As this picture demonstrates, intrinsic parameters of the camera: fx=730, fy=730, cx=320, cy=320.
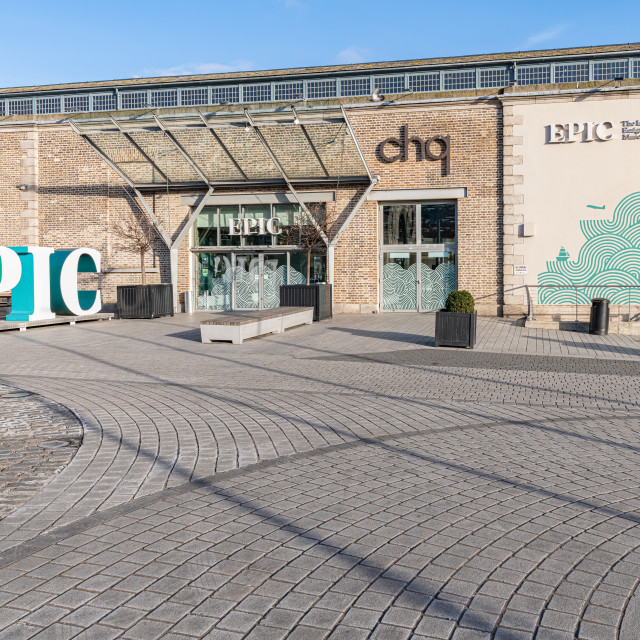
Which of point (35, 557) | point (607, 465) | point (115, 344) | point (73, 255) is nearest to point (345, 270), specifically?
point (73, 255)

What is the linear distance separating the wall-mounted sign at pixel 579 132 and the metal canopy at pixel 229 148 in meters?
5.75

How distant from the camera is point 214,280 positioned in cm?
2605

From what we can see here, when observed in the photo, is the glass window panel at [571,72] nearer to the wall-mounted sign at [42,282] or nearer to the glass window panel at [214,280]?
the glass window panel at [214,280]

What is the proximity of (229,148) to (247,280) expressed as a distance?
4.82 meters

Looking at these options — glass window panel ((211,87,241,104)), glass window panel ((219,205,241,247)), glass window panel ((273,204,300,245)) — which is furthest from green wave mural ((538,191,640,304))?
glass window panel ((211,87,241,104))

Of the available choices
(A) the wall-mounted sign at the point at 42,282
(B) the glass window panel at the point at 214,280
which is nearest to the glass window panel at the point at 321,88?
(B) the glass window panel at the point at 214,280

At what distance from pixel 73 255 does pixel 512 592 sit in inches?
749

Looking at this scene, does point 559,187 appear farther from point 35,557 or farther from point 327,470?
point 35,557

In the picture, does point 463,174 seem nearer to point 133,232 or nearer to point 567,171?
point 567,171

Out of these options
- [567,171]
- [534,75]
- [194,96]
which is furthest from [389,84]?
[567,171]

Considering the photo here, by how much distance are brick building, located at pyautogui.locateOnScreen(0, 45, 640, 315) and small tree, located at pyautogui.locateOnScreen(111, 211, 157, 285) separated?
0.82ft

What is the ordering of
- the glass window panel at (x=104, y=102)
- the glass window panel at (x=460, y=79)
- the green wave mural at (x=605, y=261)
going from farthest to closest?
the glass window panel at (x=104, y=102) → the glass window panel at (x=460, y=79) → the green wave mural at (x=605, y=261)

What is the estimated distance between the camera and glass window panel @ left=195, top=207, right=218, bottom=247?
26.0m

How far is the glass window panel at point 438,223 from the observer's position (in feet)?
77.8
